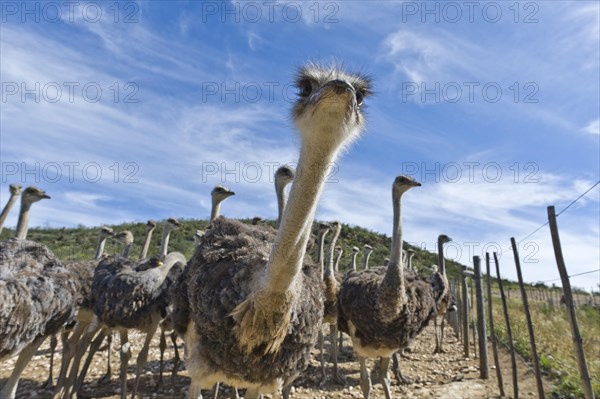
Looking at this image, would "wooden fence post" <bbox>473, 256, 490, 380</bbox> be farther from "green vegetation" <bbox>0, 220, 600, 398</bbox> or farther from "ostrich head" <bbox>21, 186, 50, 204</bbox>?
"ostrich head" <bbox>21, 186, 50, 204</bbox>

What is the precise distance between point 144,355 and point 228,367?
9.54 feet

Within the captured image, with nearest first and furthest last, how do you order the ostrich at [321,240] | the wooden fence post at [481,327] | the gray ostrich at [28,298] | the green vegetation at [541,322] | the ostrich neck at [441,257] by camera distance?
the gray ostrich at [28,298] < the green vegetation at [541,322] < the wooden fence post at [481,327] < the ostrich at [321,240] < the ostrich neck at [441,257]

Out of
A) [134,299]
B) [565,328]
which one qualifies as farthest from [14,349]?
[565,328]

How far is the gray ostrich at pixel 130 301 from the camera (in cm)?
509

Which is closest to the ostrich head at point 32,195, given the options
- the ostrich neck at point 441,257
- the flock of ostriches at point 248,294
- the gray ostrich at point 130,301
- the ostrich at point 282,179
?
the flock of ostriches at point 248,294

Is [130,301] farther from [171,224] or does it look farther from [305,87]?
[171,224]

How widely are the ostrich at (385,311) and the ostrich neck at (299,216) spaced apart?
9.30 feet

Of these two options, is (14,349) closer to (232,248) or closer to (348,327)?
(232,248)

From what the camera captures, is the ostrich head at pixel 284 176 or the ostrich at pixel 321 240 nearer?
the ostrich head at pixel 284 176

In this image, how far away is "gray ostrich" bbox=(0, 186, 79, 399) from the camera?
3547 mm

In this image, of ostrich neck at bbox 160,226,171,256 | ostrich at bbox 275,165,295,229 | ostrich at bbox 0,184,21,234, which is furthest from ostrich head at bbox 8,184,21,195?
ostrich at bbox 275,165,295,229

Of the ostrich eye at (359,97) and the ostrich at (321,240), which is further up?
the ostrich at (321,240)

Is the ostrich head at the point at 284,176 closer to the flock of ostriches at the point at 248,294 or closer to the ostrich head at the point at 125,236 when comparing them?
the flock of ostriches at the point at 248,294

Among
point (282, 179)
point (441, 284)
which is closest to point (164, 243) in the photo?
point (282, 179)
